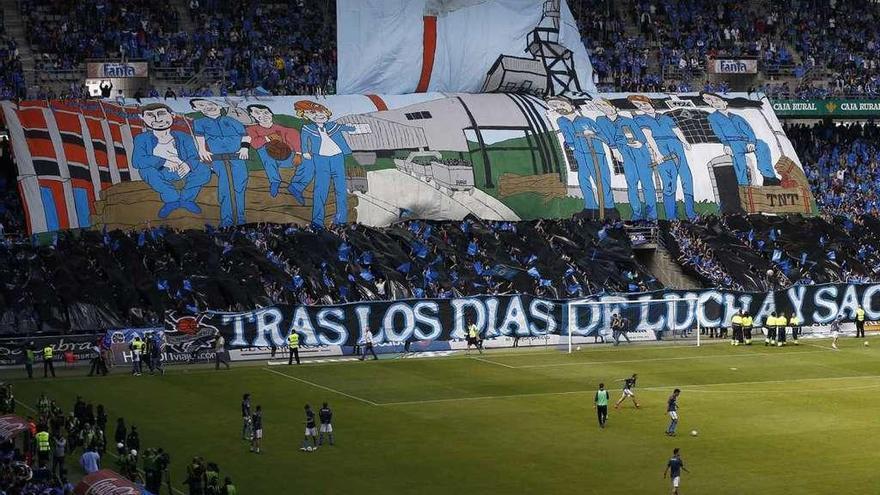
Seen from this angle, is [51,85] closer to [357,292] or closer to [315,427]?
[357,292]

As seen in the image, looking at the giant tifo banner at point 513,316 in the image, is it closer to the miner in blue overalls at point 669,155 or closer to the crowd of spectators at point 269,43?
the miner in blue overalls at point 669,155

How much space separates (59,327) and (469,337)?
52.1 feet

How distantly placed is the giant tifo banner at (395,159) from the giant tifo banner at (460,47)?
3.67ft

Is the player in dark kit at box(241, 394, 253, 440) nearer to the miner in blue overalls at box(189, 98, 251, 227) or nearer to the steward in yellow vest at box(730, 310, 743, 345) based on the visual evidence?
the steward in yellow vest at box(730, 310, 743, 345)

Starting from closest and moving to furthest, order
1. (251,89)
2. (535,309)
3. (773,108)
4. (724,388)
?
1. (724,388)
2. (535,309)
3. (251,89)
4. (773,108)

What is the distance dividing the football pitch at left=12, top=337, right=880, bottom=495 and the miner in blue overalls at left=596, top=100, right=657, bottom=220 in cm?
1451

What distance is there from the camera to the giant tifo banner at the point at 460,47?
7406 cm

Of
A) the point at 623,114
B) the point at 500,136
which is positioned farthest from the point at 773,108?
the point at 500,136

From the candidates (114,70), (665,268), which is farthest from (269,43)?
(665,268)

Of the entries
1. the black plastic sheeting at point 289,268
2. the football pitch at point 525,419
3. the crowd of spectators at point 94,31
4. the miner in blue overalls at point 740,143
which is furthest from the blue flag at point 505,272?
the crowd of spectators at point 94,31

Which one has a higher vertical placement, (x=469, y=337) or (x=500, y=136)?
(x=500, y=136)

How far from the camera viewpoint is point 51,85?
71250 mm

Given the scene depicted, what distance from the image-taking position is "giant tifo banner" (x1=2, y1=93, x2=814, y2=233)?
6650 cm

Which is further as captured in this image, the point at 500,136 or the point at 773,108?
the point at 773,108
